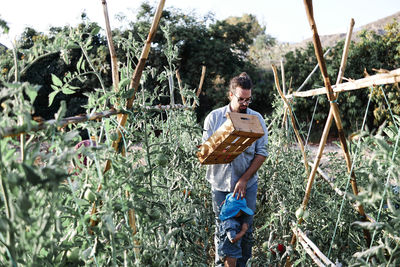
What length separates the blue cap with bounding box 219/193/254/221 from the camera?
2.13 meters

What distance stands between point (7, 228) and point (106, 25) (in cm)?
81

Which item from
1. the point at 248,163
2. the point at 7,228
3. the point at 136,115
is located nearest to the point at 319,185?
the point at 248,163

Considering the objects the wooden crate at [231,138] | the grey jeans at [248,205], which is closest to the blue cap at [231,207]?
the grey jeans at [248,205]

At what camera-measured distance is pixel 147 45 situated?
132cm

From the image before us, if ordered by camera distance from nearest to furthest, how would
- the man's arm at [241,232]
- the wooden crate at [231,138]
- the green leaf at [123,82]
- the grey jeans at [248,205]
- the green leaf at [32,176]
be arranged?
the green leaf at [32,176]
the green leaf at [123,82]
the wooden crate at [231,138]
the man's arm at [241,232]
the grey jeans at [248,205]

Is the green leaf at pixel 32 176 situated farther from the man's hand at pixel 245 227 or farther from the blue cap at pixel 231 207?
the man's hand at pixel 245 227

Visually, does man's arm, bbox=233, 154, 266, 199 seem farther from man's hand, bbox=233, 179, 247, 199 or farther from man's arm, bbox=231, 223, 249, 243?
man's arm, bbox=231, 223, 249, 243

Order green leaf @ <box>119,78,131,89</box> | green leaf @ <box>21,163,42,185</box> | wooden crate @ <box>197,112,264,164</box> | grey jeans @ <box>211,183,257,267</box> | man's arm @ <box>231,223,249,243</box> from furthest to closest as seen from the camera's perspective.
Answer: grey jeans @ <box>211,183,257,267</box> → man's arm @ <box>231,223,249,243</box> → wooden crate @ <box>197,112,264,164</box> → green leaf @ <box>119,78,131,89</box> → green leaf @ <box>21,163,42,185</box>

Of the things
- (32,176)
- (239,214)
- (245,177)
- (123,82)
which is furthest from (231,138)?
(32,176)

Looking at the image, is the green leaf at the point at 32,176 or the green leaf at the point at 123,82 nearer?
the green leaf at the point at 32,176

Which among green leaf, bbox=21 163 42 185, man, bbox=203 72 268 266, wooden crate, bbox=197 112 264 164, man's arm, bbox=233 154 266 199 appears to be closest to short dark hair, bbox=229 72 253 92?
man, bbox=203 72 268 266

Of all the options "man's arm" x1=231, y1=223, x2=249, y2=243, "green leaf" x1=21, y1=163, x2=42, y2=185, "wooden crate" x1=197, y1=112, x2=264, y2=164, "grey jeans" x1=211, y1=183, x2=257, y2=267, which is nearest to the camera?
"green leaf" x1=21, y1=163, x2=42, y2=185

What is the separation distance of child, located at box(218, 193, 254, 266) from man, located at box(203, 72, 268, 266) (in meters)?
0.04

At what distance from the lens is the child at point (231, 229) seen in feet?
6.95
